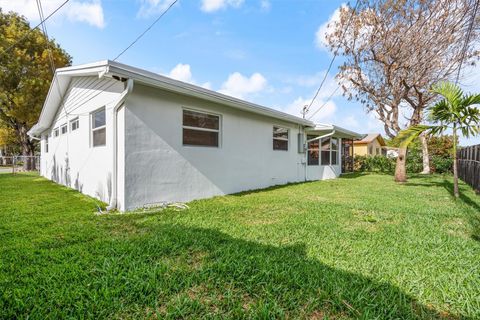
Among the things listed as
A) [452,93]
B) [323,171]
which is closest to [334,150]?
[323,171]

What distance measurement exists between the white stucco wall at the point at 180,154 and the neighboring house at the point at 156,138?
0.02m

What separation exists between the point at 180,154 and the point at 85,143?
3124 millimetres

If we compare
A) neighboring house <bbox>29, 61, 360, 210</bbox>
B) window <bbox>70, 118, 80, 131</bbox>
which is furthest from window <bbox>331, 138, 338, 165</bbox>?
window <bbox>70, 118, 80, 131</bbox>

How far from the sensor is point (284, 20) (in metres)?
9.42

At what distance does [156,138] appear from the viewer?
5434 millimetres

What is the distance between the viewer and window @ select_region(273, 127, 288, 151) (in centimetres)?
942

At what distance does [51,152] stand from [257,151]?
403 inches

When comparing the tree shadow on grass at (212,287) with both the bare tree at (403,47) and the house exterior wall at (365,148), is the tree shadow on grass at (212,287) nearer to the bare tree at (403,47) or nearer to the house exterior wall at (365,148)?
the bare tree at (403,47)

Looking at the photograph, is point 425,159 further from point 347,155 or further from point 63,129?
point 63,129

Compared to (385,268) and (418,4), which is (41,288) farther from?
(418,4)

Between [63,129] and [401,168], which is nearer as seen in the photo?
[63,129]

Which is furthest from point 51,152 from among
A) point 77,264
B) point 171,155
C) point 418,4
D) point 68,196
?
point 418,4

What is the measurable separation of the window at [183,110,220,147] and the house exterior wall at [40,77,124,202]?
1.63 metres

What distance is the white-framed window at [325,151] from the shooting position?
12.7 metres
